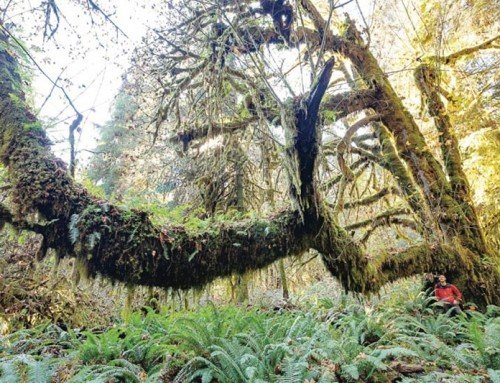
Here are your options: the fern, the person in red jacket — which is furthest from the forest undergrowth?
the person in red jacket

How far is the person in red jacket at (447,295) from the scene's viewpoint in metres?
5.47

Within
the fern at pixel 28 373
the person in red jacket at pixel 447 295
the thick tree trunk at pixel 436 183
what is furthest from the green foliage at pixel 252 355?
the thick tree trunk at pixel 436 183

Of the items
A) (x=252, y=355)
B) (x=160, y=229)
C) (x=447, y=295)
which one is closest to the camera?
(x=252, y=355)

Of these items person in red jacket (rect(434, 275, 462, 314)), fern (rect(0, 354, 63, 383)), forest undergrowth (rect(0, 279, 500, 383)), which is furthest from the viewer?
person in red jacket (rect(434, 275, 462, 314))

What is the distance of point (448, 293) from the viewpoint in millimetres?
5562

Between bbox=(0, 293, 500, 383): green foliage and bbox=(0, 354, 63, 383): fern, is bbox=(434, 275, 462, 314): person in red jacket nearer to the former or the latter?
bbox=(0, 293, 500, 383): green foliage

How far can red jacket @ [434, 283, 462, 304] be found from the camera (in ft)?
18.1

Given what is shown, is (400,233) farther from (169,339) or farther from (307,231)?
(169,339)

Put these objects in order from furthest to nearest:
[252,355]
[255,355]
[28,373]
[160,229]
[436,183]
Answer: [436,183] → [160,229] → [255,355] → [252,355] → [28,373]

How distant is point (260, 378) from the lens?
3.07 meters

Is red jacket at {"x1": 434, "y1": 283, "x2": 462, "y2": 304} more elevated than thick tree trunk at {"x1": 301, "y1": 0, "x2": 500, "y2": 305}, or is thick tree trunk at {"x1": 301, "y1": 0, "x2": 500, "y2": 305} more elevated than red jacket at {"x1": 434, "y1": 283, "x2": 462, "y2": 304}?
thick tree trunk at {"x1": 301, "y1": 0, "x2": 500, "y2": 305}

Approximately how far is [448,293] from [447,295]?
0.13 feet

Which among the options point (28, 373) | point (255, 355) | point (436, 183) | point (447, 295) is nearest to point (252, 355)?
point (255, 355)

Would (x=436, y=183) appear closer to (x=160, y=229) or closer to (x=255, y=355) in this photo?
(x=255, y=355)
